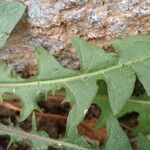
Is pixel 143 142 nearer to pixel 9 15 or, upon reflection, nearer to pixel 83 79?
pixel 83 79

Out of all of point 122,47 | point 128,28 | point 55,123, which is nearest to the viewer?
point 122,47

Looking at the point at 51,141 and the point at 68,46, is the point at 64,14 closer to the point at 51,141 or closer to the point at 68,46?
the point at 68,46

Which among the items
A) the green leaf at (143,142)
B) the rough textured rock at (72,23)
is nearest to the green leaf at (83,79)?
the rough textured rock at (72,23)

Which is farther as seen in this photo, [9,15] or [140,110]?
[140,110]

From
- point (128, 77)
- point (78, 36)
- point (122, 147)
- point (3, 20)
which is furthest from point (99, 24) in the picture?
point (122, 147)

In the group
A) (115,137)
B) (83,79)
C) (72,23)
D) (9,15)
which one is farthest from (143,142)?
(9,15)

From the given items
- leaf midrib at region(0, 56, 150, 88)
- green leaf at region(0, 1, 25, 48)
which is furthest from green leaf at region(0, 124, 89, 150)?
green leaf at region(0, 1, 25, 48)
